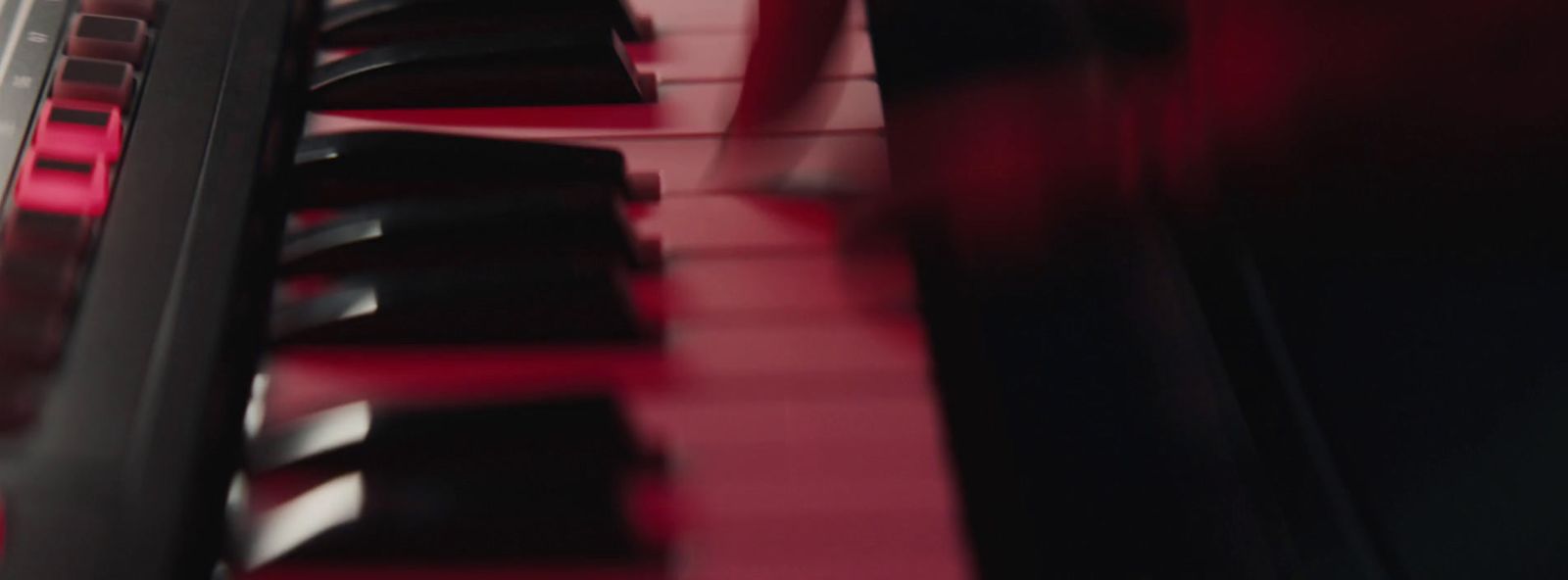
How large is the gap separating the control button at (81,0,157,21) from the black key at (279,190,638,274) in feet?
0.56

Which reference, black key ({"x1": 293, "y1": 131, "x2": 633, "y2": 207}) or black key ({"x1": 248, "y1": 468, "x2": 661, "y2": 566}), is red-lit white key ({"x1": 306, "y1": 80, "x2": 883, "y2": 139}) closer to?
black key ({"x1": 293, "y1": 131, "x2": 633, "y2": 207})

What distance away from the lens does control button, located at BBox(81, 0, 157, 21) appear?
677mm

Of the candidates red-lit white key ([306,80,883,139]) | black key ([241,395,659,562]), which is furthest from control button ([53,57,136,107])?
black key ([241,395,659,562])

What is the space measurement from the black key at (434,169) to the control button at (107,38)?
0.33ft

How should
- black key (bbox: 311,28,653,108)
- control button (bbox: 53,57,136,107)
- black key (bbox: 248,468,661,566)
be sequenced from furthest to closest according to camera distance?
black key (bbox: 311,28,653,108) < control button (bbox: 53,57,136,107) < black key (bbox: 248,468,661,566)

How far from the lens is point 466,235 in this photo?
2.10 ft

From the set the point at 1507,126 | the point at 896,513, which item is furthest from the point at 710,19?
the point at 1507,126

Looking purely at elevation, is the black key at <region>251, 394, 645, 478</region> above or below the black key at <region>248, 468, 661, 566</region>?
above

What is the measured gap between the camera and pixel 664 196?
0.70m

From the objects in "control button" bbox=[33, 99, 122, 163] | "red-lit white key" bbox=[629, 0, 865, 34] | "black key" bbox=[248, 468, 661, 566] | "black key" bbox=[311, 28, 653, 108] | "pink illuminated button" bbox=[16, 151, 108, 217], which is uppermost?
"red-lit white key" bbox=[629, 0, 865, 34]

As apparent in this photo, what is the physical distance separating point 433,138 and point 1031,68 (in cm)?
44

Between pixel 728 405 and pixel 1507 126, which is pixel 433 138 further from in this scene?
pixel 1507 126

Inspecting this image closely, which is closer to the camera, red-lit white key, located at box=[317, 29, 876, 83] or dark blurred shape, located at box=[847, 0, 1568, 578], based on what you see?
dark blurred shape, located at box=[847, 0, 1568, 578]

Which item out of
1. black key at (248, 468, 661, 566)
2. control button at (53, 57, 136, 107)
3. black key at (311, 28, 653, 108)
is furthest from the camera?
black key at (311, 28, 653, 108)
